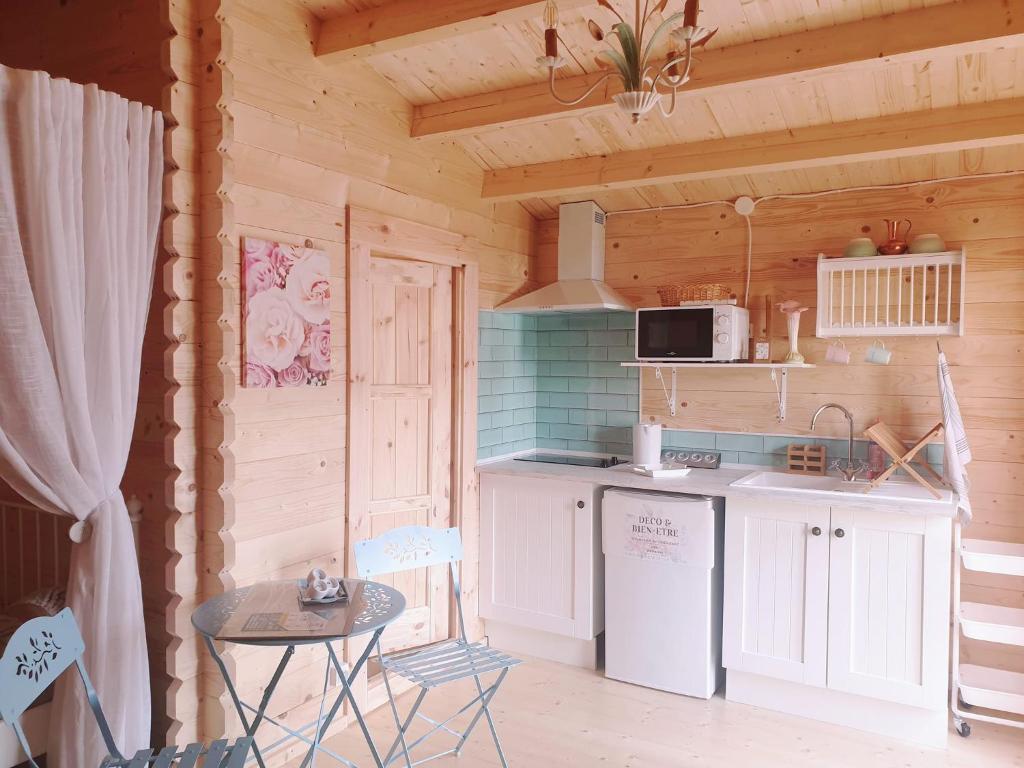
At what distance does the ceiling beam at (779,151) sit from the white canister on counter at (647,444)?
3.86 feet

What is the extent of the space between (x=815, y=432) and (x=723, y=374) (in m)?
0.53

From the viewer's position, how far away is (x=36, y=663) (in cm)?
187

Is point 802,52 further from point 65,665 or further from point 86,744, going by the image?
point 86,744

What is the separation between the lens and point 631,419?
4266mm

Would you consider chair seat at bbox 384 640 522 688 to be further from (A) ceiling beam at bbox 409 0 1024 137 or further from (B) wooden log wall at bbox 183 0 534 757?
(A) ceiling beam at bbox 409 0 1024 137

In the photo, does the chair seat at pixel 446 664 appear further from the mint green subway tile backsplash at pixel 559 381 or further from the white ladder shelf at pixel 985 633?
the white ladder shelf at pixel 985 633

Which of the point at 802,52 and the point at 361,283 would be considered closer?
the point at 802,52

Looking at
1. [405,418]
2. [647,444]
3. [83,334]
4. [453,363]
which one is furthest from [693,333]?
[83,334]

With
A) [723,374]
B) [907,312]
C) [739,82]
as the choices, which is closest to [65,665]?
[739,82]

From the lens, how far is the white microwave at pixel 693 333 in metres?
3.63

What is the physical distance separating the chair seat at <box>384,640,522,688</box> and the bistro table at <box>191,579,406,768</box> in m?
0.29

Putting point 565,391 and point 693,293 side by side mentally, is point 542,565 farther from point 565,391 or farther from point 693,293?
point 693,293

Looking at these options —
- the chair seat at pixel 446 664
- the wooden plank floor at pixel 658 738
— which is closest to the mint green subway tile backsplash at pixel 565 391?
the wooden plank floor at pixel 658 738

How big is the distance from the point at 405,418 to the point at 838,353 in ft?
6.68
